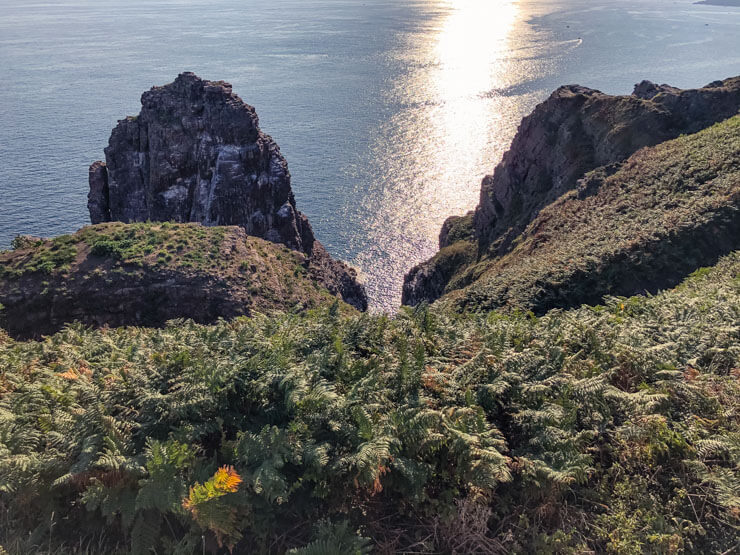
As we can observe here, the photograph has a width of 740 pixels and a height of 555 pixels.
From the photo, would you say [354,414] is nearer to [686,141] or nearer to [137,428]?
[137,428]

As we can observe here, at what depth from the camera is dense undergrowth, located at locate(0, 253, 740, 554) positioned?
6.62 metres

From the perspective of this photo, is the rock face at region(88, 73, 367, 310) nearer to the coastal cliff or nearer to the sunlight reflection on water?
the sunlight reflection on water

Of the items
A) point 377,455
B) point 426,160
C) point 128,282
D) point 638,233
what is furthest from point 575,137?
point 426,160

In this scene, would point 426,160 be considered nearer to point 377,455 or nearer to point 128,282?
point 128,282

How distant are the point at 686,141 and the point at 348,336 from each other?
48209 millimetres

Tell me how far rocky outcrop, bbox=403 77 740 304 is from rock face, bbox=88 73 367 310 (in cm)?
1756

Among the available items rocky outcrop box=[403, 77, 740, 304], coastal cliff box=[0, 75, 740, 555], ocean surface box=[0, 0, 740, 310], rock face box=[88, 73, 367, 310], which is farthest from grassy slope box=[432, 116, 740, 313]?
ocean surface box=[0, 0, 740, 310]

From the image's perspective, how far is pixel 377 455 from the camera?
6840mm

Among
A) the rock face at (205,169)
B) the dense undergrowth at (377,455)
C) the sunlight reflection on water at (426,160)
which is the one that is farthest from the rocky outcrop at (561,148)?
the dense undergrowth at (377,455)

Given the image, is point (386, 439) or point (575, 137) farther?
point (575, 137)

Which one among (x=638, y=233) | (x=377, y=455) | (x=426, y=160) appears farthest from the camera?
(x=426, y=160)

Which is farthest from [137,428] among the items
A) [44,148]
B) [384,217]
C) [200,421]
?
[44,148]

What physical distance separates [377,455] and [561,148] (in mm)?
64704

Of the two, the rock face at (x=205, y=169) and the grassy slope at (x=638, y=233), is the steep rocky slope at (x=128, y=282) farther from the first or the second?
the rock face at (x=205, y=169)
